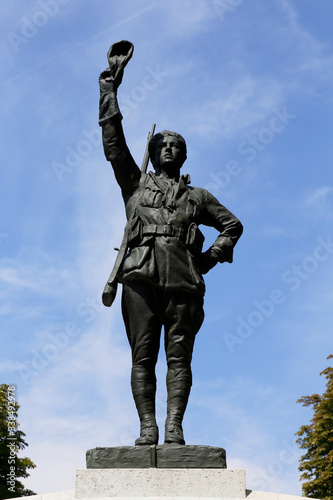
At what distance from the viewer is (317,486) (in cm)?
2461

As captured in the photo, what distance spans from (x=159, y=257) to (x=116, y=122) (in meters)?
1.47

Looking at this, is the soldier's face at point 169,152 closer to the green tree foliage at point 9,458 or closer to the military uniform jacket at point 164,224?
the military uniform jacket at point 164,224

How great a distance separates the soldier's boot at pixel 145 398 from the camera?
21.7ft

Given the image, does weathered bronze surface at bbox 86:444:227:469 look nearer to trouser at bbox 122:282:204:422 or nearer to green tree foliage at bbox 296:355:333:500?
trouser at bbox 122:282:204:422

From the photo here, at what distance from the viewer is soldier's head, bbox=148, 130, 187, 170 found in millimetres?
7508

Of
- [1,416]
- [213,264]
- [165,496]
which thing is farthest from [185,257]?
[1,416]

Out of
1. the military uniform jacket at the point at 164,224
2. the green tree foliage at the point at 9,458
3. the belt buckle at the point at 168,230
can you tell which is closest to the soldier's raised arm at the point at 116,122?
the military uniform jacket at the point at 164,224

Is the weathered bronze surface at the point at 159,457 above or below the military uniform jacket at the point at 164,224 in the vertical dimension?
below

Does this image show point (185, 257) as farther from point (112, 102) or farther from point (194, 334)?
point (112, 102)

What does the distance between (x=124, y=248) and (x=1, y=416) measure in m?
18.0

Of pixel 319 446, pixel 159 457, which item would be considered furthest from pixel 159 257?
pixel 319 446

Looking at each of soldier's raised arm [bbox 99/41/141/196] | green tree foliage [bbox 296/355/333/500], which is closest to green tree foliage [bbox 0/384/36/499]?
green tree foliage [bbox 296/355/333/500]

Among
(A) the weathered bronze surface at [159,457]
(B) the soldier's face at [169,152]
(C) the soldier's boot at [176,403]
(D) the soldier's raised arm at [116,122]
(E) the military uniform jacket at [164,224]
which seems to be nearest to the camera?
(A) the weathered bronze surface at [159,457]

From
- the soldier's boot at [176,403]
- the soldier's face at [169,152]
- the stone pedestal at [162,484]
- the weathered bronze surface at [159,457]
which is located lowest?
the stone pedestal at [162,484]
